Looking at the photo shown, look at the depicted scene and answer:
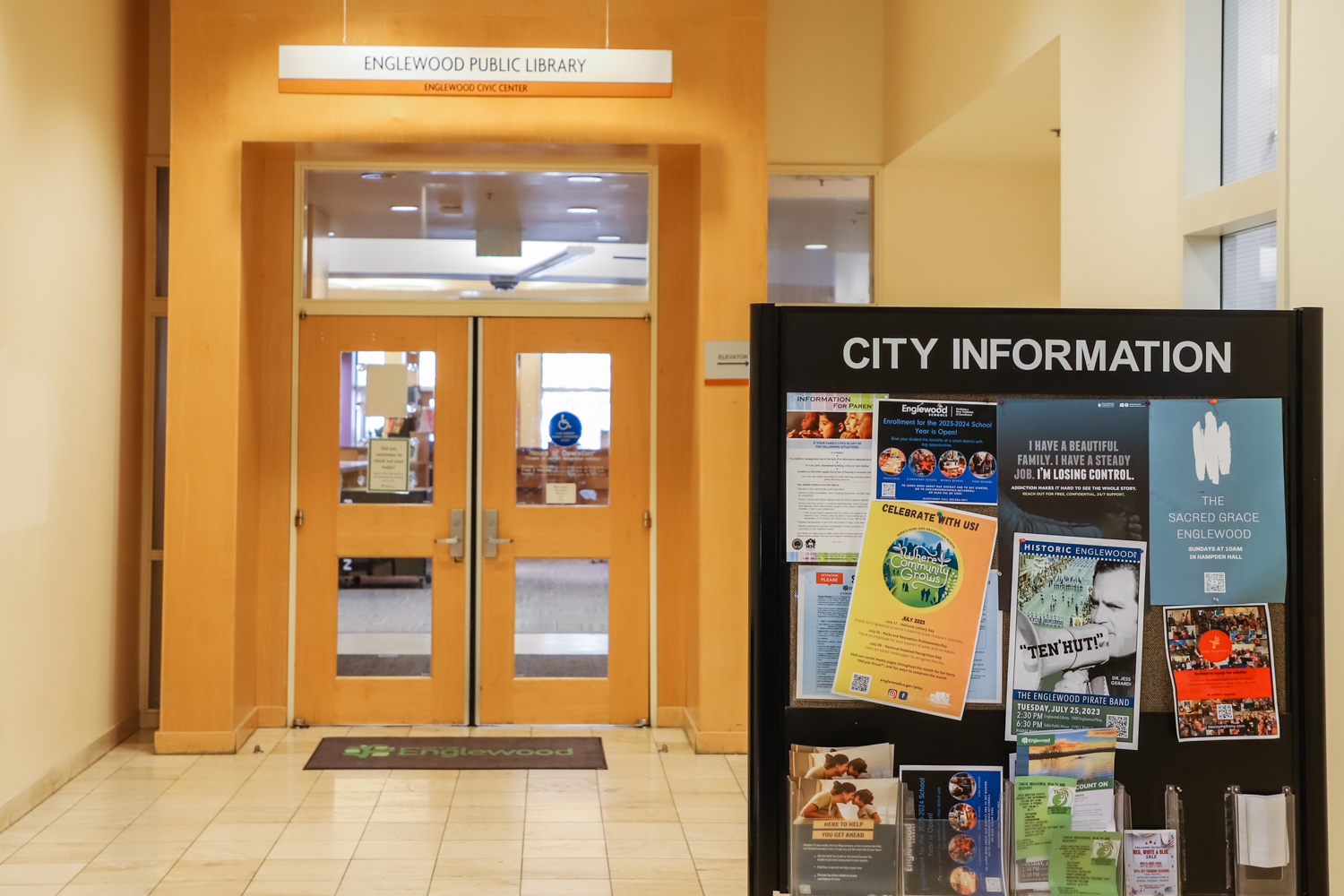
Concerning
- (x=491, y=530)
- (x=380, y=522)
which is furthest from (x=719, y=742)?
(x=380, y=522)

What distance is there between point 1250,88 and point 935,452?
1.67 meters

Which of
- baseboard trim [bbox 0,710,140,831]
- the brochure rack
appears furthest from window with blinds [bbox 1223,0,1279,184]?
baseboard trim [bbox 0,710,140,831]

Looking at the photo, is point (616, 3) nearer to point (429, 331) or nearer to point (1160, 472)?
point (429, 331)

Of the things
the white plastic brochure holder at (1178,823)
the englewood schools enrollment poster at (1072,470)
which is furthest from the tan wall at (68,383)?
the white plastic brochure holder at (1178,823)

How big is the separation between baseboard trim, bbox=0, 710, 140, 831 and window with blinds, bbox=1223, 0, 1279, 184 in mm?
4881

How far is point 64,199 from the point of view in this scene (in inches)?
197

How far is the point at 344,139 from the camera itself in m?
5.35

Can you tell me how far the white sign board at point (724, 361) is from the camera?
5.51 m

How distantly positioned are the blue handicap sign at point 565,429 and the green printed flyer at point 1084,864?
4246mm

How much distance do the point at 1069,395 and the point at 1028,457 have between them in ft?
0.49

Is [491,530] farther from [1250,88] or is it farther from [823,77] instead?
[1250,88]

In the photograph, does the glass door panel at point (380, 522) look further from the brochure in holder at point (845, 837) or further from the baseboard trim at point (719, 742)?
the brochure in holder at point (845, 837)

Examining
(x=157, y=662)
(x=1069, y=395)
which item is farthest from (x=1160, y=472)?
(x=157, y=662)

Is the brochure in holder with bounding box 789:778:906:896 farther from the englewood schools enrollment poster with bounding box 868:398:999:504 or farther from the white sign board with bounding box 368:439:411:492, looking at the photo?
the white sign board with bounding box 368:439:411:492
